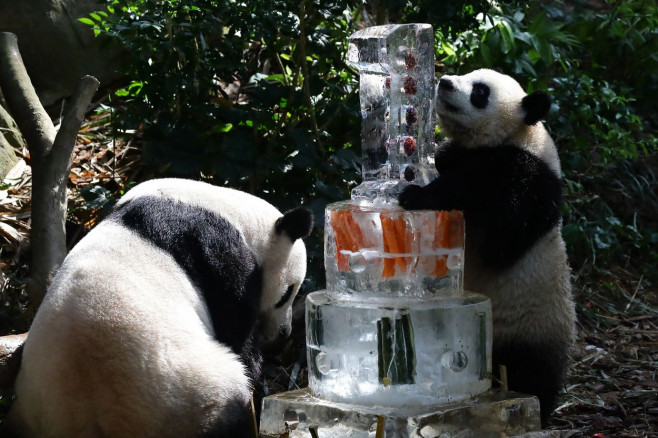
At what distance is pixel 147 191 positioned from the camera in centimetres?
404

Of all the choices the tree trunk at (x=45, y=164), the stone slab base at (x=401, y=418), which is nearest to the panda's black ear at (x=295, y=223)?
the stone slab base at (x=401, y=418)

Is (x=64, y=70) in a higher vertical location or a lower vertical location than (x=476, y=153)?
higher

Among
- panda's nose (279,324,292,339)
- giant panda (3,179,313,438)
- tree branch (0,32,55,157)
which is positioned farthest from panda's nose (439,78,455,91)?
tree branch (0,32,55,157)

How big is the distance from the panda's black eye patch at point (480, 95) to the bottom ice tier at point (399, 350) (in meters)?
1.28

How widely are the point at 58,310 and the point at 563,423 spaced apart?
8.75 ft

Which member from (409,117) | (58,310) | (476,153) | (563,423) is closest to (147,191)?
(58,310)

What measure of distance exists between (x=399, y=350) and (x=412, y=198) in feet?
2.46

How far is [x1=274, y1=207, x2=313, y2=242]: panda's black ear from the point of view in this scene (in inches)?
167

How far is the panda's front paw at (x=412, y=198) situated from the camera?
11.4 ft

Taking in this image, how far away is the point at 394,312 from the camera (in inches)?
120

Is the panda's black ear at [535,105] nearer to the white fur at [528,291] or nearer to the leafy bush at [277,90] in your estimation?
the white fur at [528,291]

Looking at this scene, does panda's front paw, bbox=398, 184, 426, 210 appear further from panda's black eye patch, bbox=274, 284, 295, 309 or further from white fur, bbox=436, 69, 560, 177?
panda's black eye patch, bbox=274, 284, 295, 309

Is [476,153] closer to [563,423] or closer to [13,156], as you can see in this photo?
[563,423]

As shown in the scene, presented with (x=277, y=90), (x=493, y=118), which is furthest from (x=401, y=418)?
(x=277, y=90)
